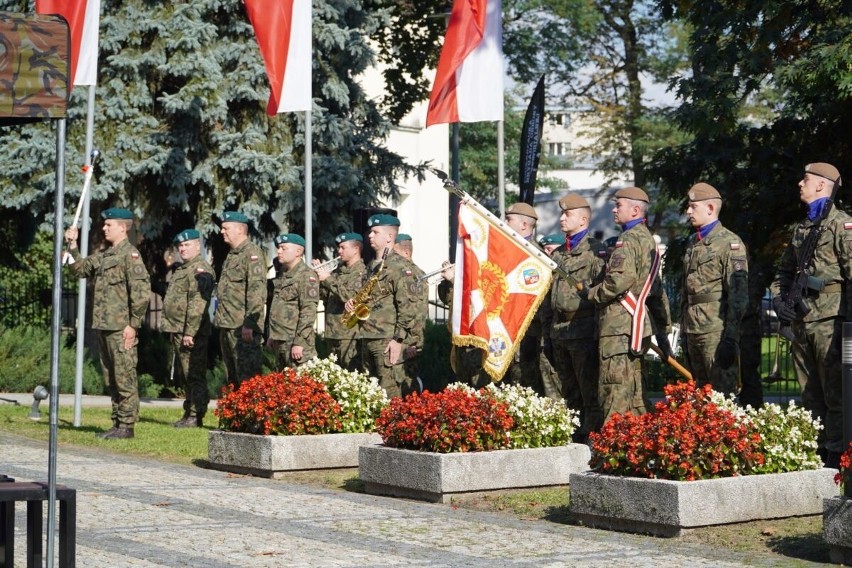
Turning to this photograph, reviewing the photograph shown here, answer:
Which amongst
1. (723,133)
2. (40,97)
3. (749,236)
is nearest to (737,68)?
(723,133)

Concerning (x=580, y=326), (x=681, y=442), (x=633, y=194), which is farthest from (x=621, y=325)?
(x=681, y=442)

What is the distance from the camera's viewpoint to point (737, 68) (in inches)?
718

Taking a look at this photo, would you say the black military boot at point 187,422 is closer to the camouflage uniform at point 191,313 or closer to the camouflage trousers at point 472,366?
the camouflage uniform at point 191,313

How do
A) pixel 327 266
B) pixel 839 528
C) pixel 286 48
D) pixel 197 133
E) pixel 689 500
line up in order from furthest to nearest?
pixel 197 133, pixel 327 266, pixel 286 48, pixel 689 500, pixel 839 528

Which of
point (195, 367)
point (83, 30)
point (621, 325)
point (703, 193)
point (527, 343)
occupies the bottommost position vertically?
point (195, 367)

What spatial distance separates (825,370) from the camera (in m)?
10.5

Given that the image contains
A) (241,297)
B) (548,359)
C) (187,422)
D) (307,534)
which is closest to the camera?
(307,534)

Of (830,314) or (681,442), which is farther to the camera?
(830,314)

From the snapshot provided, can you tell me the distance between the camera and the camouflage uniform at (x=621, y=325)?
11.4 m

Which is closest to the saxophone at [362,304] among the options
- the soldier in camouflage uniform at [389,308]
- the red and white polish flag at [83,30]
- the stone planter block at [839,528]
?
the soldier in camouflage uniform at [389,308]

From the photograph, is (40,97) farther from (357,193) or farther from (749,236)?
(357,193)

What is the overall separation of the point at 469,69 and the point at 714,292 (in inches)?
215

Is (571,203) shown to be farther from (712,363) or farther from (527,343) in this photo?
(527,343)

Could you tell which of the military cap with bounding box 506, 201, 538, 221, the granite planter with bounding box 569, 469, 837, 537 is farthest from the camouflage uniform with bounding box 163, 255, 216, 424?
the granite planter with bounding box 569, 469, 837, 537
